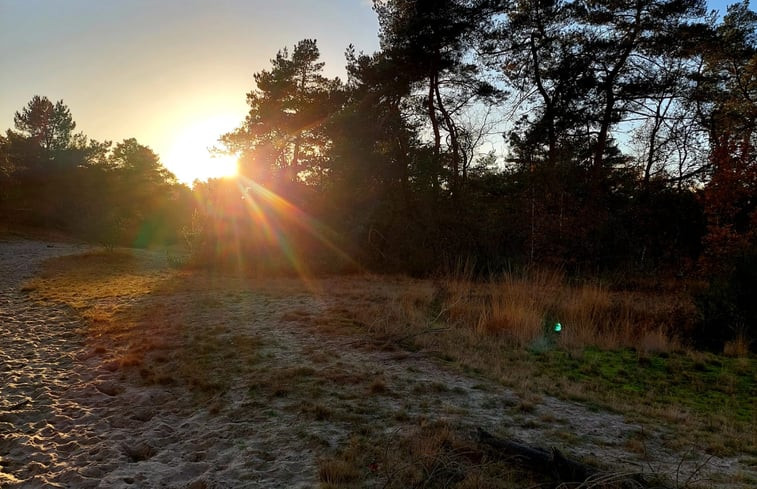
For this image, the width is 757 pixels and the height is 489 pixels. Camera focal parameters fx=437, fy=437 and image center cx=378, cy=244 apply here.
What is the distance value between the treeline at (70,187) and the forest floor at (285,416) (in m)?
27.7

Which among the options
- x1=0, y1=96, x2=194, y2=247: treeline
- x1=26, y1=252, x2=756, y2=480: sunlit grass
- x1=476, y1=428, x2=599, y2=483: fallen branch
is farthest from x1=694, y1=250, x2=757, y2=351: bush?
x1=0, y1=96, x2=194, y2=247: treeline

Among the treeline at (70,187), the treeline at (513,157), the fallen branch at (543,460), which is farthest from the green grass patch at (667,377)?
the treeline at (70,187)

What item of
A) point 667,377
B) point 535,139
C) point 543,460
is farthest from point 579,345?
point 535,139

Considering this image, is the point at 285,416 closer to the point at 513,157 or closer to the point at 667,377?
the point at 667,377

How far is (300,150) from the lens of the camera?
95.5 feet

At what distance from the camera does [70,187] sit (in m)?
36.9

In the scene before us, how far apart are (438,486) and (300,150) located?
1102 inches

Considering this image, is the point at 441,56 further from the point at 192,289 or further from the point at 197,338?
the point at 197,338

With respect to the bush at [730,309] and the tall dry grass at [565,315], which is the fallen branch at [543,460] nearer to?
the tall dry grass at [565,315]

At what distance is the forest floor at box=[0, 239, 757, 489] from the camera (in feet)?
10.2

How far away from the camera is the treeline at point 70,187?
34719 mm

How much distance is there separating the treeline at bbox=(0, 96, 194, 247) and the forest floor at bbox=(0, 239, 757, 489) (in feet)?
90.9

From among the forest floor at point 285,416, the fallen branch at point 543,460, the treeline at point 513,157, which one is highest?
the treeline at point 513,157

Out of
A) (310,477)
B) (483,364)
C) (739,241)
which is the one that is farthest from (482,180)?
(310,477)
